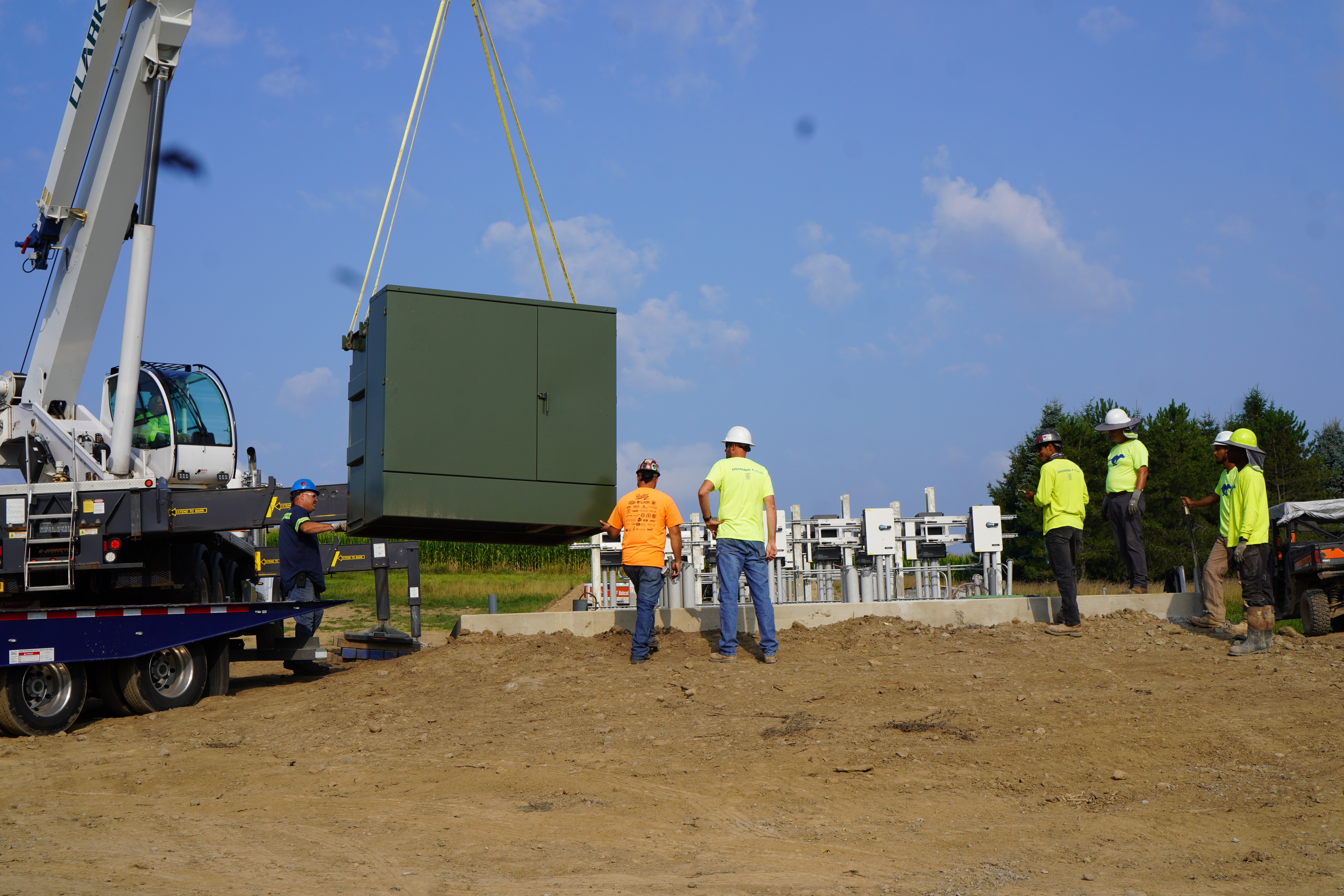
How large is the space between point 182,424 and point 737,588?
706cm

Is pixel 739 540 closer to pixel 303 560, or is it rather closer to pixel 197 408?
pixel 303 560

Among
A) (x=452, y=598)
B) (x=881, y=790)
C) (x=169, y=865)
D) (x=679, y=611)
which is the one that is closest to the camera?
(x=169, y=865)


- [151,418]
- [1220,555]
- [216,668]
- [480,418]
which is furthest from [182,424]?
[1220,555]

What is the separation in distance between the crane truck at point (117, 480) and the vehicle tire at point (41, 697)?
0.05 ft

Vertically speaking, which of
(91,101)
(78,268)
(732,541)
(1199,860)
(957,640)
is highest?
(91,101)

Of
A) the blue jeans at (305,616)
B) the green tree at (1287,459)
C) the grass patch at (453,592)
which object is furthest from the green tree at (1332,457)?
the blue jeans at (305,616)

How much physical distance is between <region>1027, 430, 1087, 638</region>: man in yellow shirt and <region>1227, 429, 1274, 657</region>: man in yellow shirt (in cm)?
140

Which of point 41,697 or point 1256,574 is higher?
point 1256,574

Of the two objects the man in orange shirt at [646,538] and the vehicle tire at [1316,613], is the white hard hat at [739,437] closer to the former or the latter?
the man in orange shirt at [646,538]

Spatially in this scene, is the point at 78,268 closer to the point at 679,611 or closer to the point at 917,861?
the point at 679,611

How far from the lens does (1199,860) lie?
5.59 meters

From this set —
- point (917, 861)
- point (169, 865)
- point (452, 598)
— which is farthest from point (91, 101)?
point (452, 598)

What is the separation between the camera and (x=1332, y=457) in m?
56.4

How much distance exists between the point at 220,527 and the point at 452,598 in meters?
20.2
